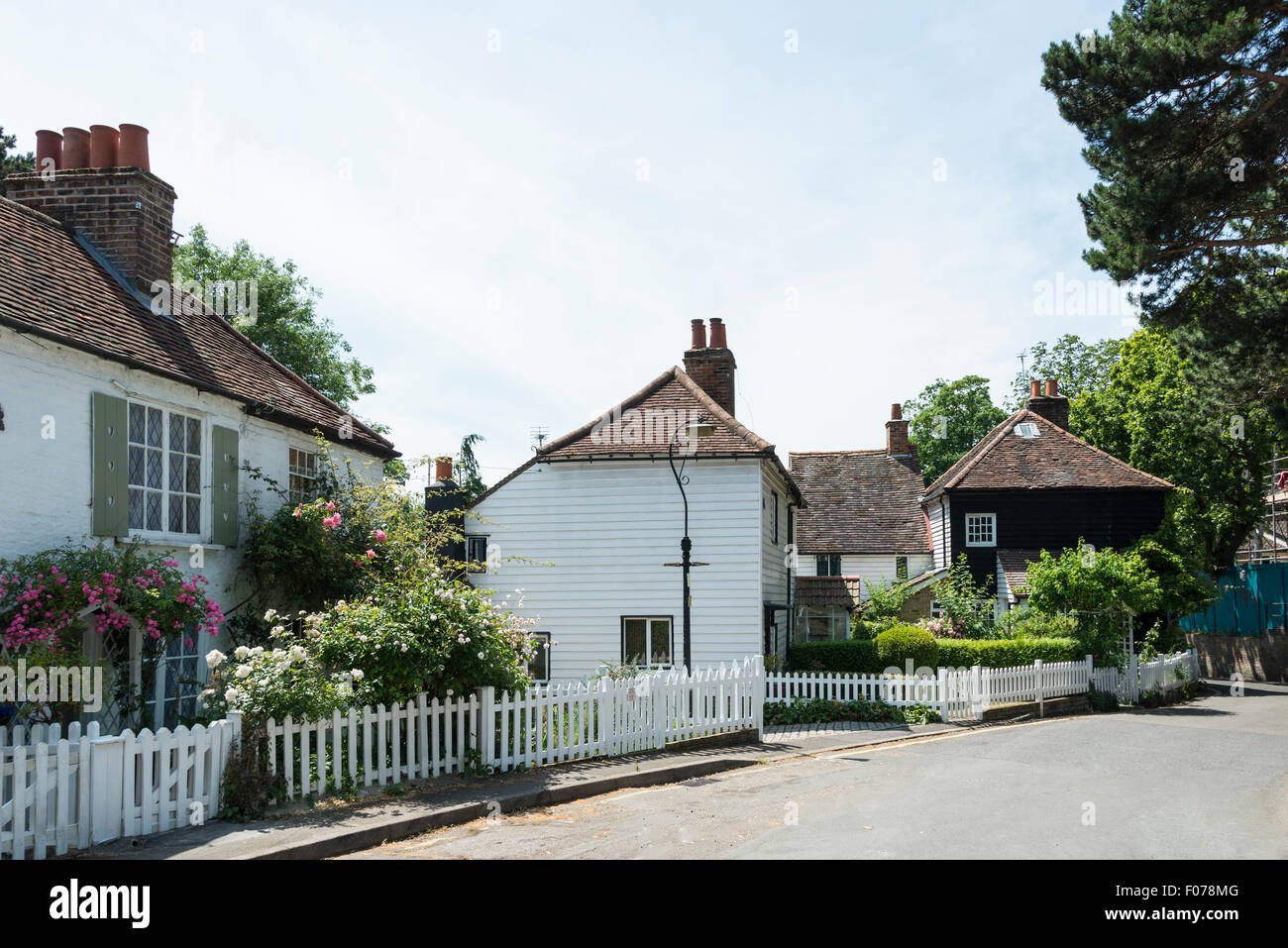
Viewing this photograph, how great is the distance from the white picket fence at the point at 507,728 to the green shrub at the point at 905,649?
7109 millimetres

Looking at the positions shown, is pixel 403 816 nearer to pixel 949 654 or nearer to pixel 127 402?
pixel 127 402

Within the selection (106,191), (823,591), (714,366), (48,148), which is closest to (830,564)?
(823,591)

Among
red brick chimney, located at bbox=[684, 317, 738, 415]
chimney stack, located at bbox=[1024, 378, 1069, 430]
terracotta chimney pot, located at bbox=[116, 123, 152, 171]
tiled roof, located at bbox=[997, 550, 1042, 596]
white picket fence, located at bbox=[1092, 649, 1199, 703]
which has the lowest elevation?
white picket fence, located at bbox=[1092, 649, 1199, 703]

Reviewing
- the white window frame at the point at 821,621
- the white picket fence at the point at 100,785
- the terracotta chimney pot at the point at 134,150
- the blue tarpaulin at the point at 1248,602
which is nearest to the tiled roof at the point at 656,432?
the white window frame at the point at 821,621

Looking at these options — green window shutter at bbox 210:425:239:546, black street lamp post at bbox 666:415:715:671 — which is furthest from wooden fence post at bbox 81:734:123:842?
black street lamp post at bbox 666:415:715:671

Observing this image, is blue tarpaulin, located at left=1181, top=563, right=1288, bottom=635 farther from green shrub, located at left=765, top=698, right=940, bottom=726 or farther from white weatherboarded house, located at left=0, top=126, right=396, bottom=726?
white weatherboarded house, located at left=0, top=126, right=396, bottom=726

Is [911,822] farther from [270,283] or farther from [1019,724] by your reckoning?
[270,283]

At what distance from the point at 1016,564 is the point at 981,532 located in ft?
6.71

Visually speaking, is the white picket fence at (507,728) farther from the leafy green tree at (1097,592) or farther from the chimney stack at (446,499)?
the leafy green tree at (1097,592)

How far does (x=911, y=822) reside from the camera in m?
8.98

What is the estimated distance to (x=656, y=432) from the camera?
69.5 ft

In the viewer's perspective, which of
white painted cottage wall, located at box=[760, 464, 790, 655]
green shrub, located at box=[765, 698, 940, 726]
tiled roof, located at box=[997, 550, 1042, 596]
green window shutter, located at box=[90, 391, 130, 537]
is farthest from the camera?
tiled roof, located at box=[997, 550, 1042, 596]

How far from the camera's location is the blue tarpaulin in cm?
3550

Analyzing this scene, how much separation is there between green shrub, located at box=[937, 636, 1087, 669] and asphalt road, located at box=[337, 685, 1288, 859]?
6.69 meters
